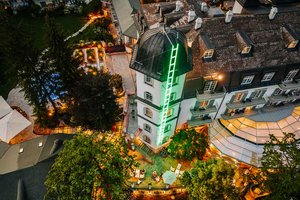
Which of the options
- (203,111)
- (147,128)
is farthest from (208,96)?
(147,128)

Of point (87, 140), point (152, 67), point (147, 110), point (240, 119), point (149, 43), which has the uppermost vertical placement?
point (149, 43)

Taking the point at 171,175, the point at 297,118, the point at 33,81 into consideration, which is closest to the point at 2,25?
the point at 33,81

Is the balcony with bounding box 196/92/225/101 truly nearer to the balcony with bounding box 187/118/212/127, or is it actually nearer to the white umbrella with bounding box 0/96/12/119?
the balcony with bounding box 187/118/212/127

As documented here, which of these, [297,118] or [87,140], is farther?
[297,118]

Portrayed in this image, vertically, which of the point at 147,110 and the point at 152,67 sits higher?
the point at 152,67

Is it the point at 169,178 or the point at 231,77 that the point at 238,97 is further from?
the point at 169,178

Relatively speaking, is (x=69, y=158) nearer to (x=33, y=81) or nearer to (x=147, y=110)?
(x=147, y=110)

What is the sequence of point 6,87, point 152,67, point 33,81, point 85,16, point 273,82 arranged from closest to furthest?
point 152,67 → point 273,82 → point 33,81 → point 6,87 → point 85,16
